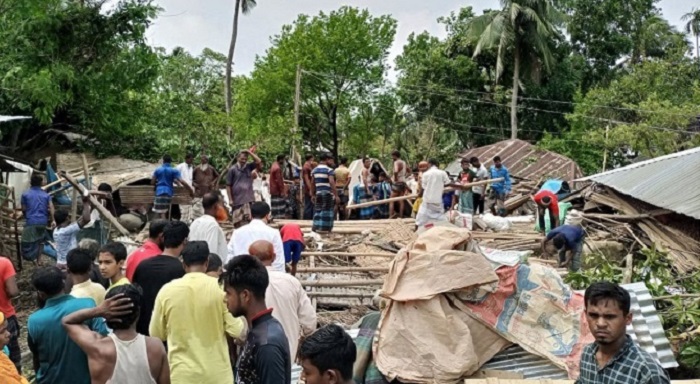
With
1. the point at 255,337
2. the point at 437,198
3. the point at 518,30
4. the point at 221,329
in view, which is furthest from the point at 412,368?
the point at 518,30

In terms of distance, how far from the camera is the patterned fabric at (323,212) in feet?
36.4

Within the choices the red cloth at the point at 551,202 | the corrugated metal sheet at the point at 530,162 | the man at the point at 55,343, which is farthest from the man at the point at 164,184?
the corrugated metal sheet at the point at 530,162

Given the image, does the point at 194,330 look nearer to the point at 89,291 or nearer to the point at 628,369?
the point at 89,291

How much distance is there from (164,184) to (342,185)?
394 centimetres

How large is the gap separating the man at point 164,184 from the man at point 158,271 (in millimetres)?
7253

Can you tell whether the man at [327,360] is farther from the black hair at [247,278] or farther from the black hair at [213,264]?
the black hair at [213,264]

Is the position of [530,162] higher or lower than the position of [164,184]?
higher

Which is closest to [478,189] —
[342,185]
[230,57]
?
[342,185]

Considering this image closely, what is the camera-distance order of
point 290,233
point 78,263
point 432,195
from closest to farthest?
point 78,263
point 290,233
point 432,195

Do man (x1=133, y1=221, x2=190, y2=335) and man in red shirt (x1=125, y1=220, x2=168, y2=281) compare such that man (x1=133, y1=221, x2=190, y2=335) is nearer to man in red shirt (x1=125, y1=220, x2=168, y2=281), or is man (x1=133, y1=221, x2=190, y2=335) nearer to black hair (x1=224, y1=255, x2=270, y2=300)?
man in red shirt (x1=125, y1=220, x2=168, y2=281)

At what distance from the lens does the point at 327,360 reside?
8.02 ft

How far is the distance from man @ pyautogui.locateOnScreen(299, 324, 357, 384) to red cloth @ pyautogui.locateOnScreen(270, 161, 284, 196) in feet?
33.0

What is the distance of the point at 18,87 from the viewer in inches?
430

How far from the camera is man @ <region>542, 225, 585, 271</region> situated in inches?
350
